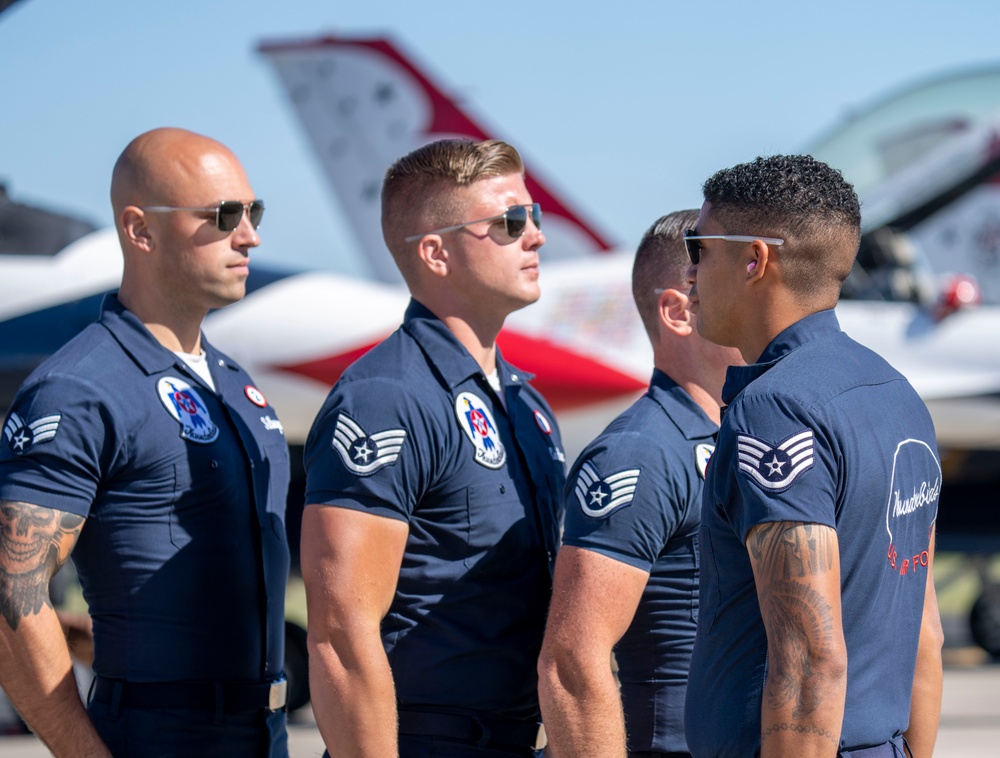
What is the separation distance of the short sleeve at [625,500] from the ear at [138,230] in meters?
1.17

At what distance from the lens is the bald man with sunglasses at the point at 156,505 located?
7.97 feet

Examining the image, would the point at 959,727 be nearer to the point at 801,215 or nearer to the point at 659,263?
the point at 659,263

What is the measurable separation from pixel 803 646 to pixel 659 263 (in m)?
1.37

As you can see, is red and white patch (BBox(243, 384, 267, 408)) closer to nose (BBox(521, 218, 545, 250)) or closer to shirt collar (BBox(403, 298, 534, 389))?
shirt collar (BBox(403, 298, 534, 389))

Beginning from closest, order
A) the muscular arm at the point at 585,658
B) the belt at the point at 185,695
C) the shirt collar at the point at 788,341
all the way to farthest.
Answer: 1. the shirt collar at the point at 788,341
2. the muscular arm at the point at 585,658
3. the belt at the point at 185,695

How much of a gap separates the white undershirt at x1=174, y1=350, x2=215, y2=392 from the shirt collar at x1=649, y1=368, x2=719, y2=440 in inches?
42.2

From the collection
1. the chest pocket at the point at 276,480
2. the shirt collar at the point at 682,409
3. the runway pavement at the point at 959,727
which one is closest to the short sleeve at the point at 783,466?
the shirt collar at the point at 682,409

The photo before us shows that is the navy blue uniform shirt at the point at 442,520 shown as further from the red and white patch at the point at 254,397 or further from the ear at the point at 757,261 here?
the ear at the point at 757,261

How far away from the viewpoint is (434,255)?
2967 millimetres

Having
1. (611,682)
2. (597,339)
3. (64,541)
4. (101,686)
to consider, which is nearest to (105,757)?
(101,686)

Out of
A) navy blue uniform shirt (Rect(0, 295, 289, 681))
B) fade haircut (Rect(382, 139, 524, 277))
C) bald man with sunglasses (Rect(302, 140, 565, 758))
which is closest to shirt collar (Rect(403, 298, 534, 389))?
bald man with sunglasses (Rect(302, 140, 565, 758))

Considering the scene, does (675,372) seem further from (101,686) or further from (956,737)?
(956,737)

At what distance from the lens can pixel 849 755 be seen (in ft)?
6.36

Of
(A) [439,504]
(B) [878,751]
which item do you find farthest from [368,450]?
(B) [878,751]
